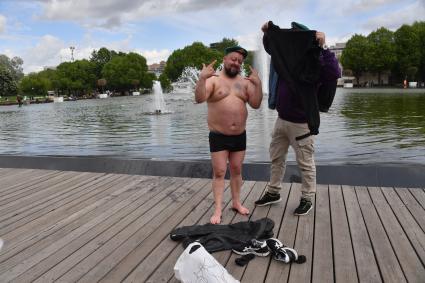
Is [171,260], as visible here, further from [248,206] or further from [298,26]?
[298,26]

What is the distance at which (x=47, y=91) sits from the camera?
88.2 m

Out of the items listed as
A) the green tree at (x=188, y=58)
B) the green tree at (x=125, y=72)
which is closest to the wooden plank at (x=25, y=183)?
the green tree at (x=188, y=58)

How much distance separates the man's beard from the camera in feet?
13.2

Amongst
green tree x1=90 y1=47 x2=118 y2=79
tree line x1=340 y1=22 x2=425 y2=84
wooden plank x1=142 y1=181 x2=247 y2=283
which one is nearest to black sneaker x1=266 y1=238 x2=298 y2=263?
wooden plank x1=142 y1=181 x2=247 y2=283

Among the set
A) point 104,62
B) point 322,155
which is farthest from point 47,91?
point 322,155

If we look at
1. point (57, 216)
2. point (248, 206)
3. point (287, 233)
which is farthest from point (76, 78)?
point (287, 233)

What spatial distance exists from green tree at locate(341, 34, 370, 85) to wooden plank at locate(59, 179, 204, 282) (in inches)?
2842

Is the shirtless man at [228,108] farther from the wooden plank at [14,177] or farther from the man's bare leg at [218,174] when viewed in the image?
the wooden plank at [14,177]

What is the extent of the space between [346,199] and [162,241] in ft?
7.64

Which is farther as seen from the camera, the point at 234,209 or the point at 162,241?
the point at 234,209

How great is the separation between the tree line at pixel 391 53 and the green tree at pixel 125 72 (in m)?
46.5

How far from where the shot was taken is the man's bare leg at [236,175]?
4266 mm

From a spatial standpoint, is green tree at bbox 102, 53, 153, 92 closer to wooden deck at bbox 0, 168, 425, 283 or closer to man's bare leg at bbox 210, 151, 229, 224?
wooden deck at bbox 0, 168, 425, 283

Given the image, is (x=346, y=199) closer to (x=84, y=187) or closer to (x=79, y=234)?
(x=79, y=234)
